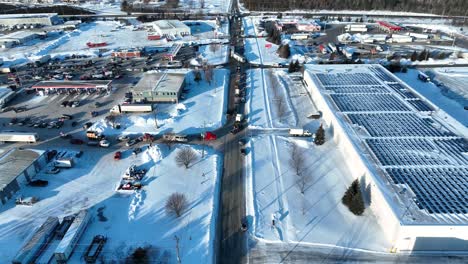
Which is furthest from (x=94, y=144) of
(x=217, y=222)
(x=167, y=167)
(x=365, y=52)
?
(x=365, y=52)

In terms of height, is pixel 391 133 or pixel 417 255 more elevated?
pixel 391 133

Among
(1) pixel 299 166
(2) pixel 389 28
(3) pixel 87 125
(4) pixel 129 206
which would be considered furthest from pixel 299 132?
(2) pixel 389 28

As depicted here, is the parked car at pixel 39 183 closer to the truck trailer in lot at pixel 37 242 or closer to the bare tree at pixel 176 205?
the truck trailer in lot at pixel 37 242

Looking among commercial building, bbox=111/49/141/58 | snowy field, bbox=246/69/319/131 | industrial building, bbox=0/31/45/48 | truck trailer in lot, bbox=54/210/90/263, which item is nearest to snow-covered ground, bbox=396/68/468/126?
snowy field, bbox=246/69/319/131

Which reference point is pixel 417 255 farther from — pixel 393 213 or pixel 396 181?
pixel 396 181

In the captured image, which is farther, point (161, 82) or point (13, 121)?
point (161, 82)

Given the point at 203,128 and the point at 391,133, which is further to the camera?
the point at 203,128

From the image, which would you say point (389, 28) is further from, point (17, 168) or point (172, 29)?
point (17, 168)

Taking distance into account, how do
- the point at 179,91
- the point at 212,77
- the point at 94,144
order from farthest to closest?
the point at 212,77, the point at 179,91, the point at 94,144
